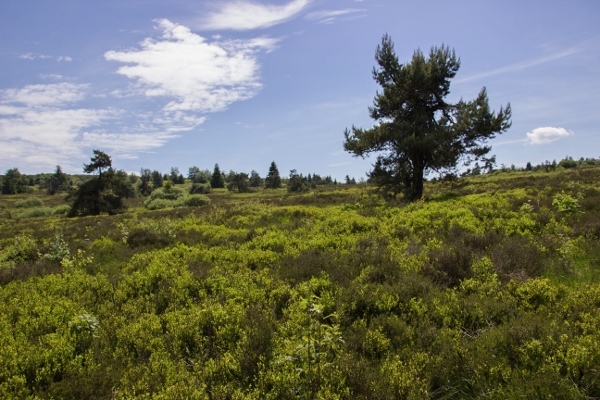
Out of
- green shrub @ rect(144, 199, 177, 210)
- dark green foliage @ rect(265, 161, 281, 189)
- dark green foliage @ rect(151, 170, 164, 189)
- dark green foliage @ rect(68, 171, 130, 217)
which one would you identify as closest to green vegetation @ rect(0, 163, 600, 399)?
green shrub @ rect(144, 199, 177, 210)

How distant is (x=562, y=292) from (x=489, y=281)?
1123 mm

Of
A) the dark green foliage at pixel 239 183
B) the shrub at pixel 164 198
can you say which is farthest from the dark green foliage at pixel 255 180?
the shrub at pixel 164 198

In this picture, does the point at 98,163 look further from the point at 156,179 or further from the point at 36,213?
the point at 156,179

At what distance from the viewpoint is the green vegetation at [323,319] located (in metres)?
4.04

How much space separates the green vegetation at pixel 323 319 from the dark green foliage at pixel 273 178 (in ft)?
322

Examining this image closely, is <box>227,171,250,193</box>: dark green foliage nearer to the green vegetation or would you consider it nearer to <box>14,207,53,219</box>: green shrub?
<box>14,207,53,219</box>: green shrub

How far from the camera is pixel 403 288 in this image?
614cm

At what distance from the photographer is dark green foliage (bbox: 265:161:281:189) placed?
10791 cm

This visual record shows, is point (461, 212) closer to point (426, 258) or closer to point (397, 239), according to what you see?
point (397, 239)

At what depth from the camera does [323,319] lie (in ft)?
18.3

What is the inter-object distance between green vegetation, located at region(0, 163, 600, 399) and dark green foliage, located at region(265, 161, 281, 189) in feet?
322

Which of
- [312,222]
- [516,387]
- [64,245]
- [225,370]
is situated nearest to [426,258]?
[516,387]

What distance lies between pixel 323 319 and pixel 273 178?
10308cm

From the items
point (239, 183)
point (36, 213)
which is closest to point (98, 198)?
point (36, 213)
